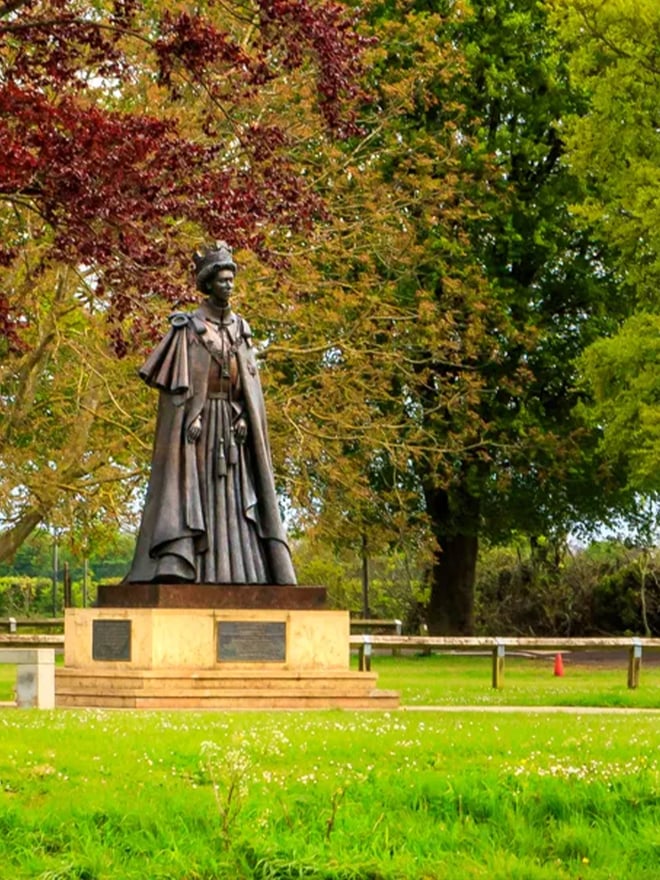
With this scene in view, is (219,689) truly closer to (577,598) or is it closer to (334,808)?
(334,808)

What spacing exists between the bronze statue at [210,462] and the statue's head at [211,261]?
10 millimetres

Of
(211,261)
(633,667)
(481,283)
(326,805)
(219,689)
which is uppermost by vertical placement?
(481,283)

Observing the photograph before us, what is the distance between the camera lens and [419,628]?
46000 millimetres

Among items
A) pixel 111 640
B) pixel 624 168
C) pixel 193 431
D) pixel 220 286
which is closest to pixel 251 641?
pixel 111 640

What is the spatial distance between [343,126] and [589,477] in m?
21.3

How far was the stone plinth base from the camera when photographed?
61.7 feet

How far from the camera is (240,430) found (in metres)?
→ 20.2

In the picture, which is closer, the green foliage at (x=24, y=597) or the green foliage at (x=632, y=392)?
the green foliage at (x=632, y=392)

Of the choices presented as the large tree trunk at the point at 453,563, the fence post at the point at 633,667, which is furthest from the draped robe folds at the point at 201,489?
the large tree trunk at the point at 453,563

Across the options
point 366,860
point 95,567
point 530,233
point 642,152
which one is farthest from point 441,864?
point 95,567

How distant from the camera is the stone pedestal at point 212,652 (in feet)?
61.9

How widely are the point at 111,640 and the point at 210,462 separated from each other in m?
2.08

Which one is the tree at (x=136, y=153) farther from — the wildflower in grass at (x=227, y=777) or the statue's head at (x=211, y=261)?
the wildflower in grass at (x=227, y=777)

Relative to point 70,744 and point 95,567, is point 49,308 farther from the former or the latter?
point 95,567
